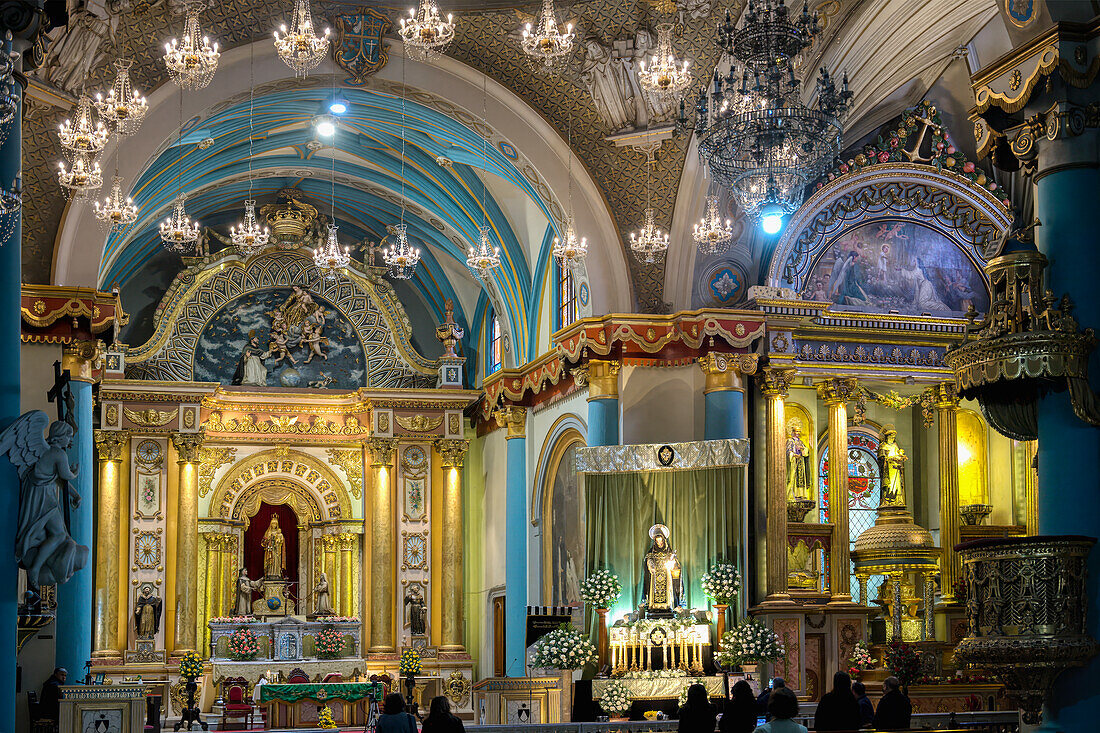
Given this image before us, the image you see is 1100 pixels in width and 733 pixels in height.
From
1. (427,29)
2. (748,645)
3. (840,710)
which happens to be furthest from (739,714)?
(748,645)

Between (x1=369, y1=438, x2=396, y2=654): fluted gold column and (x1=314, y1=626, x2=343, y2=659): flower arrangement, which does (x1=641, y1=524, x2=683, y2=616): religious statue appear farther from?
(x1=369, y1=438, x2=396, y2=654): fluted gold column

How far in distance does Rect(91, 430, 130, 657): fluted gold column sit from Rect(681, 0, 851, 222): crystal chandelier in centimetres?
1521

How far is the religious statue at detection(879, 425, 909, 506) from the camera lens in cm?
2070

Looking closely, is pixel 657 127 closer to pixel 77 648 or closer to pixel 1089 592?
pixel 77 648

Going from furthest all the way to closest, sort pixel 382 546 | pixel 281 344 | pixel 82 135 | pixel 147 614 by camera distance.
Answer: pixel 281 344
pixel 382 546
pixel 147 614
pixel 82 135

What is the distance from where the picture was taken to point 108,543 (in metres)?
24.6

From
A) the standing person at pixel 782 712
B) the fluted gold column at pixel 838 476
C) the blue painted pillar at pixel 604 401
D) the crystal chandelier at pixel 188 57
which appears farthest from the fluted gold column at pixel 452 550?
the standing person at pixel 782 712

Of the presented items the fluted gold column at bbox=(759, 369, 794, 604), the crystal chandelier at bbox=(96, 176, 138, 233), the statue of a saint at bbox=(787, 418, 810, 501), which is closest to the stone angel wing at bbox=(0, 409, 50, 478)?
the crystal chandelier at bbox=(96, 176, 138, 233)

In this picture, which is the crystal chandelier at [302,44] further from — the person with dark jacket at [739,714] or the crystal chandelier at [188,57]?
the person with dark jacket at [739,714]

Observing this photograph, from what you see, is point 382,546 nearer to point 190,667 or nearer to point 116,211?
point 190,667

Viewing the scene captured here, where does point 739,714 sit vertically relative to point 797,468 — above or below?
below

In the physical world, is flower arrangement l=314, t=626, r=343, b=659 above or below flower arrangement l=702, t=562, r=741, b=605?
below

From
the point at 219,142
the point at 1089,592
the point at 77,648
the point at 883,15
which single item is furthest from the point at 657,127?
the point at 1089,592

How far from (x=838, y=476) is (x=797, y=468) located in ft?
2.05
